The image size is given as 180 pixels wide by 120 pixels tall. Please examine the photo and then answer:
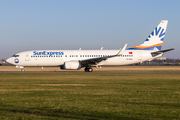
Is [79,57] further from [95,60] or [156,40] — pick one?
[156,40]

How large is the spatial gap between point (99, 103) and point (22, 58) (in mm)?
33203

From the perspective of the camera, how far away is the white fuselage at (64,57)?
41.5 m

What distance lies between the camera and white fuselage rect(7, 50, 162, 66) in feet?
136

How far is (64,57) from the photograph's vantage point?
41531 millimetres

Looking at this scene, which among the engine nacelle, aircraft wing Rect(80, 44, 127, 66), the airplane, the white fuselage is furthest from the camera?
the white fuselage

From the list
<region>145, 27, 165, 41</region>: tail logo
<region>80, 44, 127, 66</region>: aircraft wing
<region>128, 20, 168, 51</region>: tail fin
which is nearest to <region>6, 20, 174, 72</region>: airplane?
<region>80, 44, 127, 66</region>: aircraft wing

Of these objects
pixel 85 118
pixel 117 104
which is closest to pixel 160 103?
pixel 117 104

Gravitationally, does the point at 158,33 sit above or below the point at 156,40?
above

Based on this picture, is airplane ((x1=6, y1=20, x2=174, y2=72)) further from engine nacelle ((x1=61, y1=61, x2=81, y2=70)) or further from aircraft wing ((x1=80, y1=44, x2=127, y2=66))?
engine nacelle ((x1=61, y1=61, x2=81, y2=70))

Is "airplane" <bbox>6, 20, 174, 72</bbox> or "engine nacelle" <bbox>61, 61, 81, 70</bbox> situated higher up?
"airplane" <bbox>6, 20, 174, 72</bbox>

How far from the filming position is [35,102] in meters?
11.1

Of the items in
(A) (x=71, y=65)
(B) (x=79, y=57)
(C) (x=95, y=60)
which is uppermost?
(B) (x=79, y=57)

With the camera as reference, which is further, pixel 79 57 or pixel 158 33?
pixel 158 33

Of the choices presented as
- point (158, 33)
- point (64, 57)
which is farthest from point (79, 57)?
point (158, 33)
